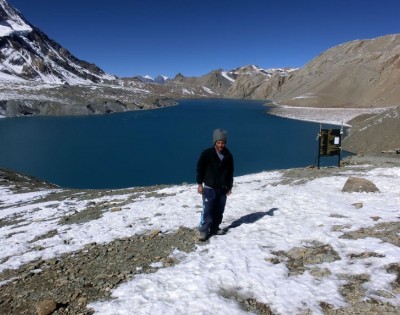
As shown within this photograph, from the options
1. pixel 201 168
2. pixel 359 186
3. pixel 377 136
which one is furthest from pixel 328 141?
pixel 377 136

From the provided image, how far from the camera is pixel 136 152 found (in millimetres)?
62750

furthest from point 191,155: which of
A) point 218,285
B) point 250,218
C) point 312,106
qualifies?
point 312,106

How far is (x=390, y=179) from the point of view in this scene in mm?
16609

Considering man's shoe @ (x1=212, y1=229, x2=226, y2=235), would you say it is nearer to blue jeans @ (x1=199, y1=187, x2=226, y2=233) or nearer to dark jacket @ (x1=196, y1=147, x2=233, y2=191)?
blue jeans @ (x1=199, y1=187, x2=226, y2=233)

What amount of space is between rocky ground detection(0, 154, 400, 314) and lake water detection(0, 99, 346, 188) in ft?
76.9

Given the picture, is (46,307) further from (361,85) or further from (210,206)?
(361,85)

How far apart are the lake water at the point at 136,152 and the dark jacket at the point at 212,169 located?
23.1 meters

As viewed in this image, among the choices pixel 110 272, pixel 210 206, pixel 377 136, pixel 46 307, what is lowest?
pixel 377 136

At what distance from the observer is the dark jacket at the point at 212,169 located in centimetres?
967

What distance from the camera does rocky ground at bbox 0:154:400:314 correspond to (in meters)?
6.59

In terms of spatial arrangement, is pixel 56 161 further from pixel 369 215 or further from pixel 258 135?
pixel 369 215

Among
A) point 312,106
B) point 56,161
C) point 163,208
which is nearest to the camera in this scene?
point 163,208

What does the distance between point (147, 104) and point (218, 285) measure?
180464 millimetres

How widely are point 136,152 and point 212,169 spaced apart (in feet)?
178
